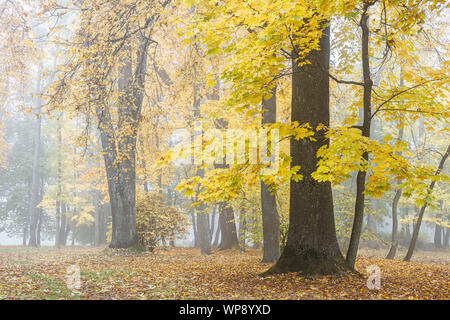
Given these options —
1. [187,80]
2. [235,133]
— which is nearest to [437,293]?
[235,133]

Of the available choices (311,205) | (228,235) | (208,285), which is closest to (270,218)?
(311,205)

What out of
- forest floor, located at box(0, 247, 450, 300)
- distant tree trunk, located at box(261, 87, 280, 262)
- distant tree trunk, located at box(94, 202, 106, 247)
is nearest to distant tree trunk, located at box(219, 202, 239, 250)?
distant tree trunk, located at box(261, 87, 280, 262)

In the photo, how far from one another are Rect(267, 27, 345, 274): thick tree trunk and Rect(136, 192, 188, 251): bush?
7.27 m

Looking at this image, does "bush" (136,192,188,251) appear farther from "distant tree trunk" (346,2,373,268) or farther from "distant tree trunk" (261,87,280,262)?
"distant tree trunk" (346,2,373,268)

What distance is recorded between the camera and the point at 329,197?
A: 19.9 ft

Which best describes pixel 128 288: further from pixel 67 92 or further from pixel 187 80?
pixel 187 80

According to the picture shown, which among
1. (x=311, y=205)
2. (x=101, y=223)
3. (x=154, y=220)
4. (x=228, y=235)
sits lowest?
(x=101, y=223)

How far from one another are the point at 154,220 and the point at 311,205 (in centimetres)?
800

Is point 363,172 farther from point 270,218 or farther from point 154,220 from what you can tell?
point 154,220

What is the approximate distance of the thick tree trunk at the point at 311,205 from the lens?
5.91m

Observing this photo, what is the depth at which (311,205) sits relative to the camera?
5.95m

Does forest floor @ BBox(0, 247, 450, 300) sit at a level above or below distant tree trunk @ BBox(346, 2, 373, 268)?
below

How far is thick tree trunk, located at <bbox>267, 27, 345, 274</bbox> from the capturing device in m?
5.91
